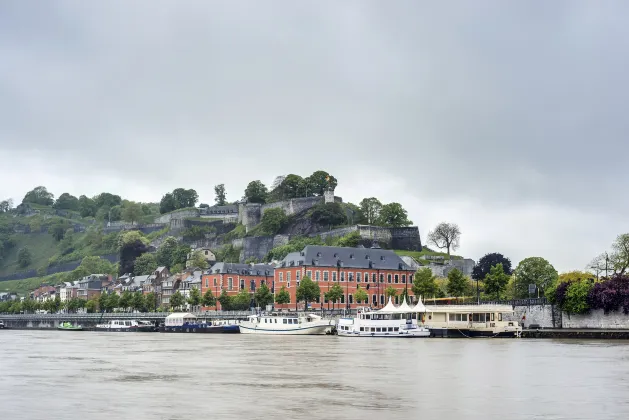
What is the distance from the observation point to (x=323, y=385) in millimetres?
32594

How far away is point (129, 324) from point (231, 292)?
17.3 meters

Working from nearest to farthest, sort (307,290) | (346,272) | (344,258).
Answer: (307,290) → (346,272) → (344,258)

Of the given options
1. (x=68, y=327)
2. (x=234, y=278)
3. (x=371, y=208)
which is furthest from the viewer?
(x=371, y=208)

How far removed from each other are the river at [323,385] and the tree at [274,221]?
106 metres

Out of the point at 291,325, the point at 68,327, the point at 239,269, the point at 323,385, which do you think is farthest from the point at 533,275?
the point at 68,327

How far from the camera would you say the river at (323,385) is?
25562 millimetres

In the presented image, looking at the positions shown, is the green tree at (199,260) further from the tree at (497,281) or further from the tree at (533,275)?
the tree at (497,281)

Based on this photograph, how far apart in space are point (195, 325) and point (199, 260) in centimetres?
6316

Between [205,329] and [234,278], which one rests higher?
[234,278]

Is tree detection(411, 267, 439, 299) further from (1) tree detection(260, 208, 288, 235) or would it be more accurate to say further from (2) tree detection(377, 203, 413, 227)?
(1) tree detection(260, 208, 288, 235)

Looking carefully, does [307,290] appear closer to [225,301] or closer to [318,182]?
[225,301]

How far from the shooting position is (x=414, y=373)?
124ft

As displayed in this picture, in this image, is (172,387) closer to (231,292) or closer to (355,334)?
(355,334)

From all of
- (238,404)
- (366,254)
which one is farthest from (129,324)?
(238,404)
